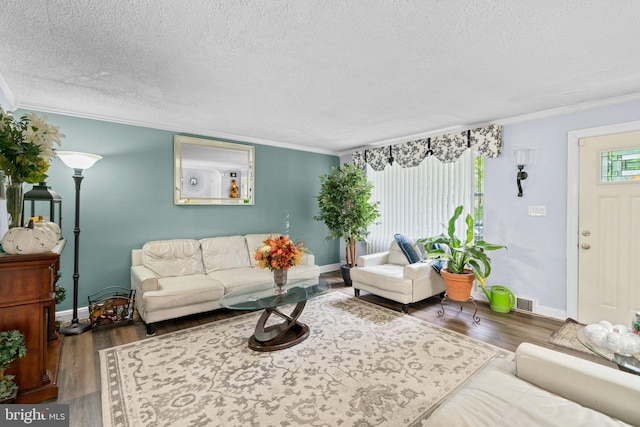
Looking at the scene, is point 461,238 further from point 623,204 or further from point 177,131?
point 177,131

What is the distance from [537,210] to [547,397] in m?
2.88

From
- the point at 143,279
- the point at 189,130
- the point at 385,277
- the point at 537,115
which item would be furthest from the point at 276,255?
the point at 537,115

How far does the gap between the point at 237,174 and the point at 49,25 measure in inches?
113

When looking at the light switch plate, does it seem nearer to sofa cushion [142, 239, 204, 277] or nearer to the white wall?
the white wall

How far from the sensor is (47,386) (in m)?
1.95

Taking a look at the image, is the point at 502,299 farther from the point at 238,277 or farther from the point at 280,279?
the point at 238,277

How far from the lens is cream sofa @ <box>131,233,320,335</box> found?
3.02 meters

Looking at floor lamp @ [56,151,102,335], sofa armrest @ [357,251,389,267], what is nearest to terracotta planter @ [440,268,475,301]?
sofa armrest @ [357,251,389,267]

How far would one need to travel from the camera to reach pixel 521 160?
11.5 ft

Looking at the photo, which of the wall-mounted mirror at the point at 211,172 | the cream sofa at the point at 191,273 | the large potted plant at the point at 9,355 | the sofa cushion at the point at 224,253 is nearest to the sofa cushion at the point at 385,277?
the cream sofa at the point at 191,273

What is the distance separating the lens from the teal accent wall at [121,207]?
133 inches

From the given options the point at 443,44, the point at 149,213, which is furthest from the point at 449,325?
the point at 149,213

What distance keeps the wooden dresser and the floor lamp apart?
1.25m

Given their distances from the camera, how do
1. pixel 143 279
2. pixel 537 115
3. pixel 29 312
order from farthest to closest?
pixel 537 115 < pixel 143 279 < pixel 29 312
